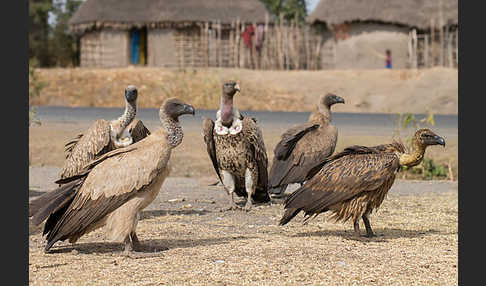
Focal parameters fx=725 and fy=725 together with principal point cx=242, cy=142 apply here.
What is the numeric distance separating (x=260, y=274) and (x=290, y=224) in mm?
2680

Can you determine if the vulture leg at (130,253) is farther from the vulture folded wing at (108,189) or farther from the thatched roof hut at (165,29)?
the thatched roof hut at (165,29)

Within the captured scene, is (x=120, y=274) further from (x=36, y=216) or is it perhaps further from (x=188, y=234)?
(x=188, y=234)

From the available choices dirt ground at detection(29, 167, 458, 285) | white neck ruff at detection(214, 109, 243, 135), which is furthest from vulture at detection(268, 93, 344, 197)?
white neck ruff at detection(214, 109, 243, 135)

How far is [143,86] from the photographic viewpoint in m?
28.5

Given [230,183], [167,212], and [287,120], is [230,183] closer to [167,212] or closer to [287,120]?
[167,212]

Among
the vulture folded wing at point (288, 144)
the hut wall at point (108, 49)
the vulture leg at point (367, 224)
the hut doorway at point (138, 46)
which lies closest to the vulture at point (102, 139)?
the vulture folded wing at point (288, 144)

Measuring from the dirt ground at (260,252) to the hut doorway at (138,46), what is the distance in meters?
26.5

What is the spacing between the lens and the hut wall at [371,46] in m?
31.8

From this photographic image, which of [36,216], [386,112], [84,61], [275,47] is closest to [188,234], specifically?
[36,216]

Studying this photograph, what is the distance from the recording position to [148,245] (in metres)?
7.11

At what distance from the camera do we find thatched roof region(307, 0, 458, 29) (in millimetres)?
31719

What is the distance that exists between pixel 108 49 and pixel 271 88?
10249 millimetres

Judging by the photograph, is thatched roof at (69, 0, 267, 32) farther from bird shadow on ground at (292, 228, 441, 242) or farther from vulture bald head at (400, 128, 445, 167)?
vulture bald head at (400, 128, 445, 167)

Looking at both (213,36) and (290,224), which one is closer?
(290,224)
